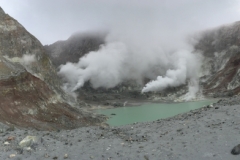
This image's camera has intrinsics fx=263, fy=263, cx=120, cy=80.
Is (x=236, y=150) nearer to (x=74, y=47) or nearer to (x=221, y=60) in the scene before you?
(x=221, y=60)

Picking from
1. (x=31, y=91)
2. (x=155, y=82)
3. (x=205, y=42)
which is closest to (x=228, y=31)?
(x=205, y=42)

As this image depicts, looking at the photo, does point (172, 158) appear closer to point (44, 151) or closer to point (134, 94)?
point (44, 151)

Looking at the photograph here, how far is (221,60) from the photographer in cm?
13888

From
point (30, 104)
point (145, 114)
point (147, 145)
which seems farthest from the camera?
point (145, 114)

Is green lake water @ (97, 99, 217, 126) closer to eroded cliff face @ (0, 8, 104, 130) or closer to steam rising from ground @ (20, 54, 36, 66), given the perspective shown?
eroded cliff face @ (0, 8, 104, 130)

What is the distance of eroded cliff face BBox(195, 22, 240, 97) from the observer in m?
111

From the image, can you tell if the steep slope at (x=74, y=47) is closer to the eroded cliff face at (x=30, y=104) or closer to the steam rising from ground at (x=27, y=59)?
the steam rising from ground at (x=27, y=59)

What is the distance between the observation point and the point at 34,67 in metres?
71.6

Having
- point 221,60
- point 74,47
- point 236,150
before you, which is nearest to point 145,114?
point 236,150

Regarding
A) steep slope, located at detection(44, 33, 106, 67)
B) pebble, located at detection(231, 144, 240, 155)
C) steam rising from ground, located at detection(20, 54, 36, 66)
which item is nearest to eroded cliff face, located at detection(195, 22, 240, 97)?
steep slope, located at detection(44, 33, 106, 67)

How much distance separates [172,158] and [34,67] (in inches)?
2673

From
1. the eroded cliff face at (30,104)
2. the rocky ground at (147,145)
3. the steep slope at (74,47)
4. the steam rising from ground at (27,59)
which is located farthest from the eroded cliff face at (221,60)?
the rocky ground at (147,145)

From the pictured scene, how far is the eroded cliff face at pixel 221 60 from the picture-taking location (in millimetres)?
111125

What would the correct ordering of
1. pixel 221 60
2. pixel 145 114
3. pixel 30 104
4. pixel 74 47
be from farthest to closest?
pixel 74 47
pixel 221 60
pixel 145 114
pixel 30 104
